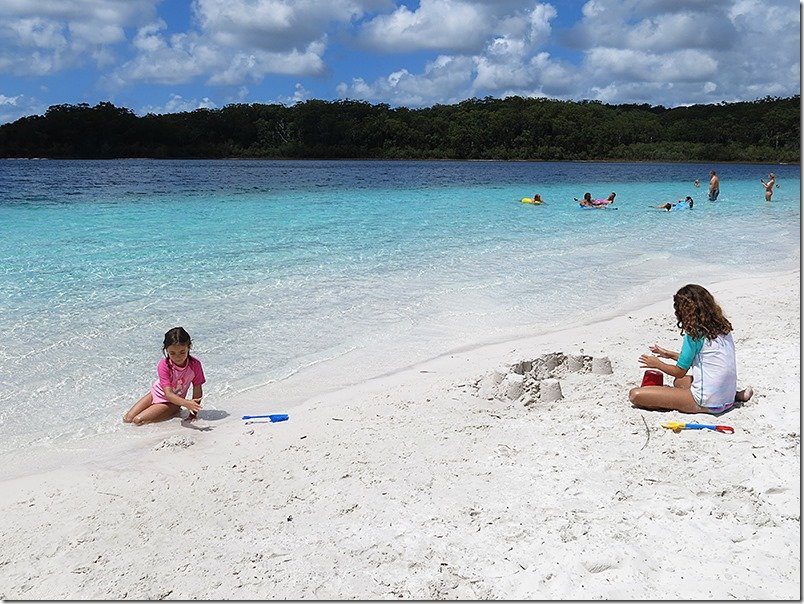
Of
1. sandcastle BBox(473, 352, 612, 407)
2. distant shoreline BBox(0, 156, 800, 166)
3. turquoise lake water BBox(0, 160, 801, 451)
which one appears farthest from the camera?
distant shoreline BBox(0, 156, 800, 166)

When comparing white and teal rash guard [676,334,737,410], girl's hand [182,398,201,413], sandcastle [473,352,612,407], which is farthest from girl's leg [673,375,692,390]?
girl's hand [182,398,201,413]

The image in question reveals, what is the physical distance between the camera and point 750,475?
4.30m

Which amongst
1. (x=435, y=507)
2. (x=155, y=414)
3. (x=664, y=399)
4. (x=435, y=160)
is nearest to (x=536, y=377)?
(x=664, y=399)

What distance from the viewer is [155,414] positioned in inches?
244

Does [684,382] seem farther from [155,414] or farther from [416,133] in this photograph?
Result: [416,133]

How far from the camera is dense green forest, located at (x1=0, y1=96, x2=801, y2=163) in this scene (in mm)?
105250

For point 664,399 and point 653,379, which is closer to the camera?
point 664,399

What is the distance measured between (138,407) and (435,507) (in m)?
3.40

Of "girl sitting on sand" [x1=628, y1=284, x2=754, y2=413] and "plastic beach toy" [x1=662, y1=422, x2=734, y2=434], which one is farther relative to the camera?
"girl sitting on sand" [x1=628, y1=284, x2=754, y2=413]

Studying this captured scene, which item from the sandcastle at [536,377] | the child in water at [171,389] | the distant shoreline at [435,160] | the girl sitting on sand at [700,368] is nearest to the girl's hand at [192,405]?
the child in water at [171,389]

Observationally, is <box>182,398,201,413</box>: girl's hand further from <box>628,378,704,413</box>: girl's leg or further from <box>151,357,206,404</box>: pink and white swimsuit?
<box>628,378,704,413</box>: girl's leg

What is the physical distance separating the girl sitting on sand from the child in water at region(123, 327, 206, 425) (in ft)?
13.0

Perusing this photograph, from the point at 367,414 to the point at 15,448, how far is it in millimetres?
2940

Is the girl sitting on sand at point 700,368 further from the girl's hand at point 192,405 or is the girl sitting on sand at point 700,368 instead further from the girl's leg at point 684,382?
the girl's hand at point 192,405
